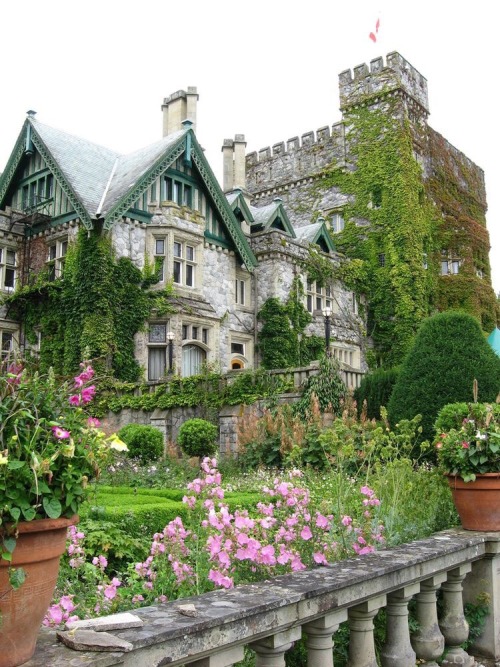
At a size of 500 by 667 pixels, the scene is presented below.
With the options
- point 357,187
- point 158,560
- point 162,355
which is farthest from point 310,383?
point 357,187

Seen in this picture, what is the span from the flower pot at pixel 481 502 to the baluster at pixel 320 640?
6.74ft

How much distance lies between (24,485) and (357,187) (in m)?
31.2

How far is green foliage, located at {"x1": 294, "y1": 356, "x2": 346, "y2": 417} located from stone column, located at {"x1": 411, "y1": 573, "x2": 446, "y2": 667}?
487 inches

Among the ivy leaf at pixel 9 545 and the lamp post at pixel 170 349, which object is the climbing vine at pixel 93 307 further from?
the ivy leaf at pixel 9 545

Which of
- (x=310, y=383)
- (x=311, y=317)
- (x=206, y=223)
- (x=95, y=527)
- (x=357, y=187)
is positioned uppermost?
(x=357, y=187)

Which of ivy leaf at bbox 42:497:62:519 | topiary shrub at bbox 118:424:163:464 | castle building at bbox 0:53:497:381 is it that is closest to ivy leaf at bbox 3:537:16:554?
ivy leaf at bbox 42:497:62:519

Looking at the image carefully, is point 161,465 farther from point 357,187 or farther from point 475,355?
point 357,187

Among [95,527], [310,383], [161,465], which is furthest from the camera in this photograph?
[310,383]

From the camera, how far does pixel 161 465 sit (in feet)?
45.0

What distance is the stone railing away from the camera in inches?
82.5

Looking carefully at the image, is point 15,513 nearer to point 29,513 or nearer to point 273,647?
point 29,513

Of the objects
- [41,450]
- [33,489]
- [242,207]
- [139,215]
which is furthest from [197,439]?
[242,207]

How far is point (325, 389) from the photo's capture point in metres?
16.4

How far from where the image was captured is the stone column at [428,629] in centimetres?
351
